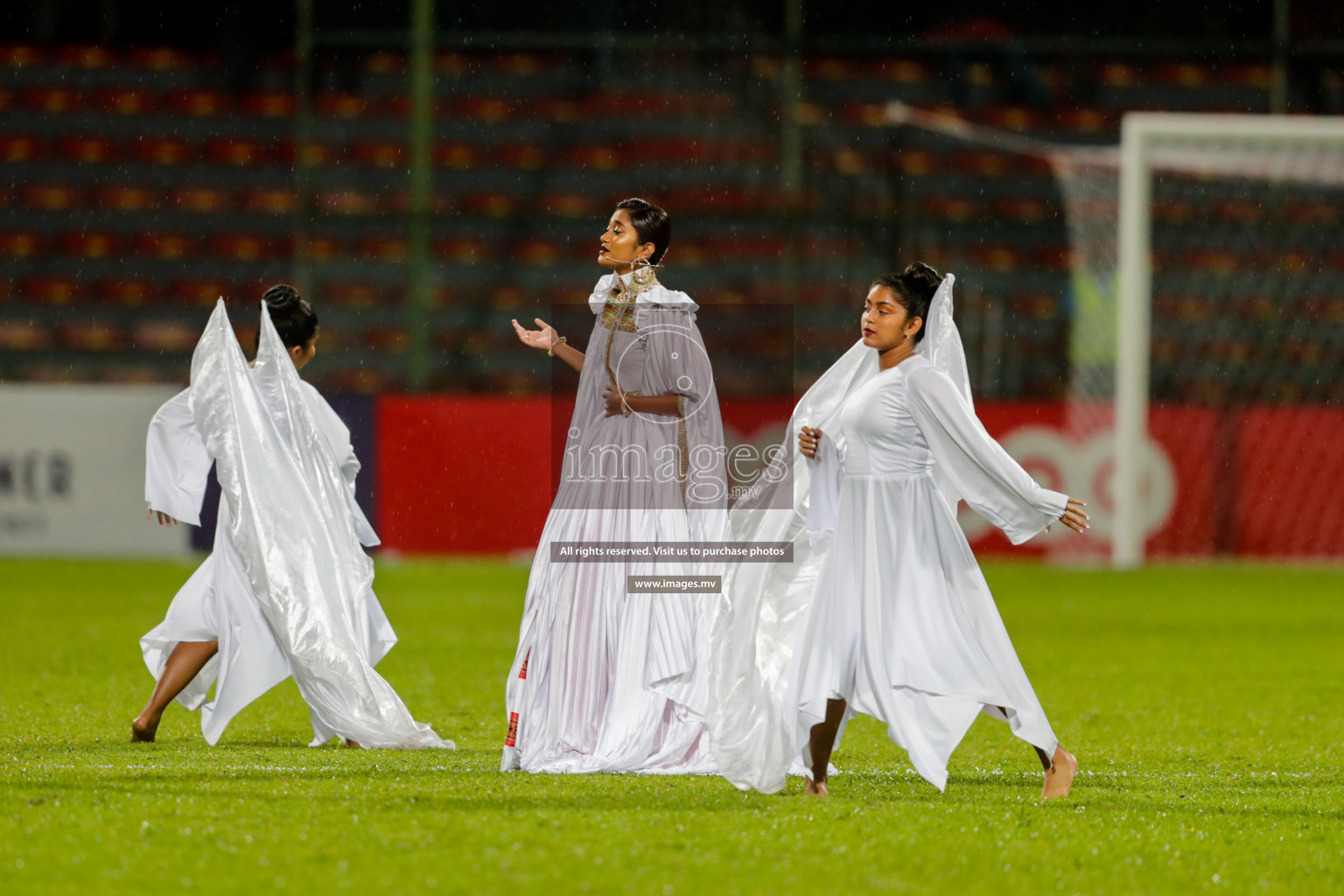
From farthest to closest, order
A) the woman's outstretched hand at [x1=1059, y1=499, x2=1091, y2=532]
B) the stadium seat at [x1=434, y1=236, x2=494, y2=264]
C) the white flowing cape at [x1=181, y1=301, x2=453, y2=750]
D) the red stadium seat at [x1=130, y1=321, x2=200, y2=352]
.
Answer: the stadium seat at [x1=434, y1=236, x2=494, y2=264], the red stadium seat at [x1=130, y1=321, x2=200, y2=352], the white flowing cape at [x1=181, y1=301, x2=453, y2=750], the woman's outstretched hand at [x1=1059, y1=499, x2=1091, y2=532]

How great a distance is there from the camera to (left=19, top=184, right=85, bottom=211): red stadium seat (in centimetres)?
1970

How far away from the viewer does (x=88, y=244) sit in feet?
64.0

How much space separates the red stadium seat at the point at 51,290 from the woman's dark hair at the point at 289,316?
13.4m

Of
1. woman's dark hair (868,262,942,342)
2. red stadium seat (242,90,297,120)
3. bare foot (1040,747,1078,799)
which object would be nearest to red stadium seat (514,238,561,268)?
red stadium seat (242,90,297,120)

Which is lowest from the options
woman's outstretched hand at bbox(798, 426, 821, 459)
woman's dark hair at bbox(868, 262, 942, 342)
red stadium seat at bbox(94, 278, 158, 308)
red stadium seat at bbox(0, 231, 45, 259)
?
woman's outstretched hand at bbox(798, 426, 821, 459)

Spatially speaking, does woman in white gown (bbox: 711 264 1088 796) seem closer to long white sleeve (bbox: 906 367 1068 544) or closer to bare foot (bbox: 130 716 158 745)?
long white sleeve (bbox: 906 367 1068 544)

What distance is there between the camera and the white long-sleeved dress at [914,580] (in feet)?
16.3

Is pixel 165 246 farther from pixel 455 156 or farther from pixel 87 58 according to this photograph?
pixel 455 156

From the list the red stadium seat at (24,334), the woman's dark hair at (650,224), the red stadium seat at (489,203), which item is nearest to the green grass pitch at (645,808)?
the woman's dark hair at (650,224)

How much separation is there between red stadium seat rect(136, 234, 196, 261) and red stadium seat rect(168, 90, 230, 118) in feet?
5.53

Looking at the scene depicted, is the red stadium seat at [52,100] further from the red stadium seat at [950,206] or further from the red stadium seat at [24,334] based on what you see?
the red stadium seat at [950,206]

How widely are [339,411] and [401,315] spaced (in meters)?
Result: 3.71

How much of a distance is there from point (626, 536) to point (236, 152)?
1572 cm

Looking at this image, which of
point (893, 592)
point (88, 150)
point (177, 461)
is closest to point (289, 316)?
point (177, 461)
